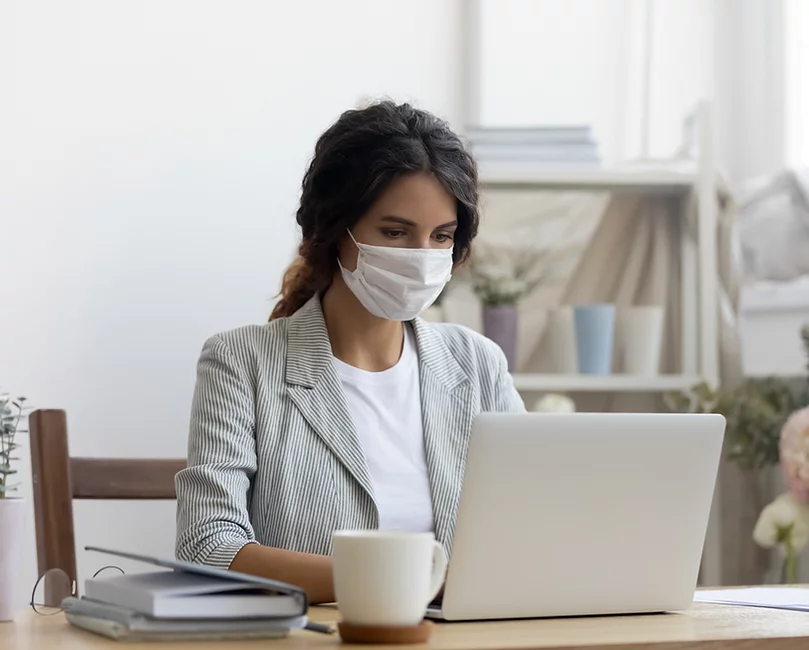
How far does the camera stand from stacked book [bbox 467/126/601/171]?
2170 millimetres

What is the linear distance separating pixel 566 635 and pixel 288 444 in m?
0.59

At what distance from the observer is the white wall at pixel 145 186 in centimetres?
204

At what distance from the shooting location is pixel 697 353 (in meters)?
2.24

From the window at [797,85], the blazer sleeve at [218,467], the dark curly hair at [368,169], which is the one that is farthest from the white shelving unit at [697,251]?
the blazer sleeve at [218,467]

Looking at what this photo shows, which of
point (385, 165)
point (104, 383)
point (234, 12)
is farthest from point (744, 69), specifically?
point (104, 383)

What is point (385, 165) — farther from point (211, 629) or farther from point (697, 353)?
point (697, 353)

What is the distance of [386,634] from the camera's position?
831 mm

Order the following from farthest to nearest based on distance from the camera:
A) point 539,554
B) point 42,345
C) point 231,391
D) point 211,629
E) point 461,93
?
1. point 461,93
2. point 42,345
3. point 231,391
4. point 539,554
5. point 211,629

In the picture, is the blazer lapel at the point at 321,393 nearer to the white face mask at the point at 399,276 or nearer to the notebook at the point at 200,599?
the white face mask at the point at 399,276

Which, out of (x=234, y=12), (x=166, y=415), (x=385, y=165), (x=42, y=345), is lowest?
(x=166, y=415)

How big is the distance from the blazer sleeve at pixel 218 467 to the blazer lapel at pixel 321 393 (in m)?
0.07

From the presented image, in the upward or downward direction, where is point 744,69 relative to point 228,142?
upward

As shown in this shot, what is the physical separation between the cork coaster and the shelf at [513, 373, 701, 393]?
1342 mm

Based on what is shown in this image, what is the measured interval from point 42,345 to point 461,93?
980 millimetres
